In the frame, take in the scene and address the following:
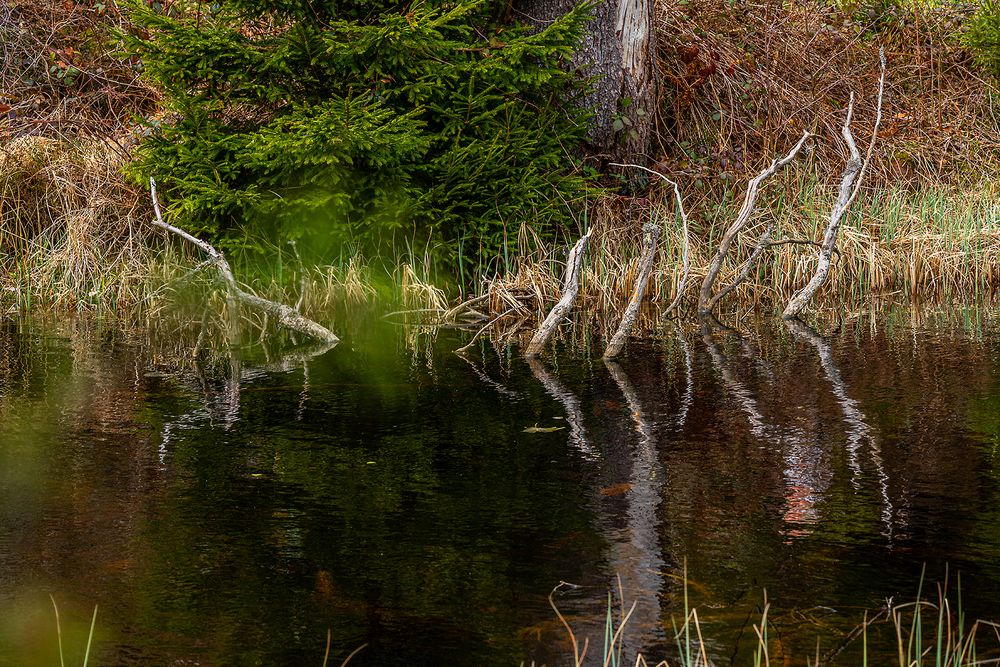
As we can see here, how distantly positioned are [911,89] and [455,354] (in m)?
10.7

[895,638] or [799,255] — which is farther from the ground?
[799,255]

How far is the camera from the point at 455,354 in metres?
9.52

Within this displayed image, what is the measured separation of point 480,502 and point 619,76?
29.2 ft

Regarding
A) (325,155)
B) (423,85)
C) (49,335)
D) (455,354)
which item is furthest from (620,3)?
(49,335)

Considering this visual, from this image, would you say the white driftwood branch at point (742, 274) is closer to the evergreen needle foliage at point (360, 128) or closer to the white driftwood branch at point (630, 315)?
the white driftwood branch at point (630, 315)

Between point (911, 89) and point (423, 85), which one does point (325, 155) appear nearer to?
point (423, 85)

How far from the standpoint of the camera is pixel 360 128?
10.2 metres

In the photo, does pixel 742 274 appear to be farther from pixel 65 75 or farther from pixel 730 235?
pixel 65 75

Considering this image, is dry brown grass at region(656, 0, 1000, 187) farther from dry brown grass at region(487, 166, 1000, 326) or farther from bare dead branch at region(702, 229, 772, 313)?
bare dead branch at region(702, 229, 772, 313)

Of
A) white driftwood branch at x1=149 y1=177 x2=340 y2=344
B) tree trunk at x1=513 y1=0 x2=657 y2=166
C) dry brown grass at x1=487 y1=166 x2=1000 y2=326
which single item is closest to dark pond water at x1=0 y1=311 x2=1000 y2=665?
white driftwood branch at x1=149 y1=177 x2=340 y2=344

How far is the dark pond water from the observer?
13.0 feet

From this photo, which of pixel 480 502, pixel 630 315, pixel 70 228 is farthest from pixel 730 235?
pixel 70 228

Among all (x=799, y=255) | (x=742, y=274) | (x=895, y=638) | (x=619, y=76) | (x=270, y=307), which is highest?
(x=619, y=76)

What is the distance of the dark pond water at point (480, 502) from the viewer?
3953mm
